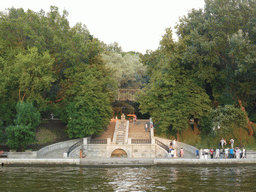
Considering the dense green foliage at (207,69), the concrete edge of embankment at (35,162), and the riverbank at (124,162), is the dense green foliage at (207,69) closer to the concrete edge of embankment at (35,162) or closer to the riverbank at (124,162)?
the riverbank at (124,162)

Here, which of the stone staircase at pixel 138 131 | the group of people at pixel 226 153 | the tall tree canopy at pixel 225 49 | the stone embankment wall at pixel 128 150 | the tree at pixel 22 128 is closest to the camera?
the group of people at pixel 226 153

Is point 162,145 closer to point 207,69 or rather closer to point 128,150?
point 128,150

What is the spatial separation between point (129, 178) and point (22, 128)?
1534cm

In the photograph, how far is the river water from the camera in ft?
66.9

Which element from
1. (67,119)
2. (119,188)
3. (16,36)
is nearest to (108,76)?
(67,119)

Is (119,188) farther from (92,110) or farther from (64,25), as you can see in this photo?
(64,25)

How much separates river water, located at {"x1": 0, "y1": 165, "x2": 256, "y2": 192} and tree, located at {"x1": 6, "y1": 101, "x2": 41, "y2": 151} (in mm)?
5114

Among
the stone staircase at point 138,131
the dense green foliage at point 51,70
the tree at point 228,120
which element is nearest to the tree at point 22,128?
the dense green foliage at point 51,70

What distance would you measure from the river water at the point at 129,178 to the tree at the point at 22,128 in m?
5.11

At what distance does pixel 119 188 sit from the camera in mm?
20266

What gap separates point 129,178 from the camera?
23.8 metres

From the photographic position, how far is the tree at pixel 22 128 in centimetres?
3384

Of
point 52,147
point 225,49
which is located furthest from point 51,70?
point 225,49

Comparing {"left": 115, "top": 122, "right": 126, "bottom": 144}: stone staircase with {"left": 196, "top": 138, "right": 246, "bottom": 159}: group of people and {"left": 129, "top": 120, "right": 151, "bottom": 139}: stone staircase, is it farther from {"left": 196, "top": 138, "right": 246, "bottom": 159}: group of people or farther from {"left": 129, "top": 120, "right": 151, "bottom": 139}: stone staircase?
{"left": 196, "top": 138, "right": 246, "bottom": 159}: group of people
